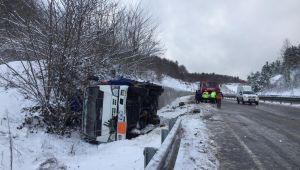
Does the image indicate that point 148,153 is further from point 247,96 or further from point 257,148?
point 247,96

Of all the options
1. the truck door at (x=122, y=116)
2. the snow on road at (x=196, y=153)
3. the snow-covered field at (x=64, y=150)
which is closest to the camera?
the snow on road at (x=196, y=153)

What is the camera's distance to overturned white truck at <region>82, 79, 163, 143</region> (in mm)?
14727

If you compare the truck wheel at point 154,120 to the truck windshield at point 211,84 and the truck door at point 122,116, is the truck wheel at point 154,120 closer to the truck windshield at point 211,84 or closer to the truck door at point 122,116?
the truck door at point 122,116

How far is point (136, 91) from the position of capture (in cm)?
1575

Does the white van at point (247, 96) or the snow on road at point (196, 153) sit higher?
the white van at point (247, 96)

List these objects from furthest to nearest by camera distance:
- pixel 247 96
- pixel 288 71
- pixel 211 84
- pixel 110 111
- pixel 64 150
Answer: pixel 288 71, pixel 247 96, pixel 211 84, pixel 110 111, pixel 64 150

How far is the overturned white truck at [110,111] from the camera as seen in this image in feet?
48.3

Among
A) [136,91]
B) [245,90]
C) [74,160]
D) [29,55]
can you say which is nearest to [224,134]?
[136,91]

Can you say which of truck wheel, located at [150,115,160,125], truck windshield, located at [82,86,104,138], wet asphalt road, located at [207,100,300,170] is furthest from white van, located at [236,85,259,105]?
truck windshield, located at [82,86,104,138]

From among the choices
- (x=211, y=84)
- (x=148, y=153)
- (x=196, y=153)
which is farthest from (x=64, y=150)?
(x=211, y=84)

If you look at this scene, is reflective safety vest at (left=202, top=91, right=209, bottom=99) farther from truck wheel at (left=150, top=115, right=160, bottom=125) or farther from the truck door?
the truck door

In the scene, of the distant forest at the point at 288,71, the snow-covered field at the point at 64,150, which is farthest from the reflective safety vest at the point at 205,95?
the distant forest at the point at 288,71

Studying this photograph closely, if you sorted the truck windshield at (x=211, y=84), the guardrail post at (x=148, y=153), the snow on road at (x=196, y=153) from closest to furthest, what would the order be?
the guardrail post at (x=148, y=153) < the snow on road at (x=196, y=153) < the truck windshield at (x=211, y=84)

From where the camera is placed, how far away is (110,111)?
14.8 metres
